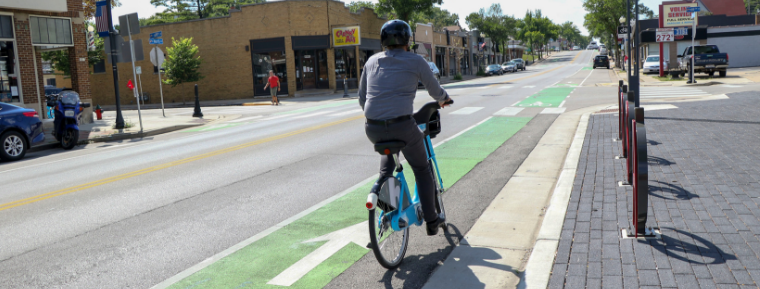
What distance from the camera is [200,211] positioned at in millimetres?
6633

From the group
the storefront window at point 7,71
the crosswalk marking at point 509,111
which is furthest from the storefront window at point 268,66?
the crosswalk marking at point 509,111

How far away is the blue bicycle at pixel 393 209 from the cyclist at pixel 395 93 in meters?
0.09

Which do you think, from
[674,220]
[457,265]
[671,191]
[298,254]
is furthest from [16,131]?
[674,220]

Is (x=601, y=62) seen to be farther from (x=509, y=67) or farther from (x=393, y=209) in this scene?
(x=393, y=209)

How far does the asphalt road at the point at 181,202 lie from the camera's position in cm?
472

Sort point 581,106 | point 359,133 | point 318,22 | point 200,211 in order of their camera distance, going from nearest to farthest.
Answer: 1. point 200,211
2. point 359,133
3. point 581,106
4. point 318,22

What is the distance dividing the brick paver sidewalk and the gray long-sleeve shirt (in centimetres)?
164

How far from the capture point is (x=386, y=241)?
4402 mm

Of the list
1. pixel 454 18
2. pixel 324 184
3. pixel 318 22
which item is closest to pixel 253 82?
pixel 318 22

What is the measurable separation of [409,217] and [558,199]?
2.35 meters

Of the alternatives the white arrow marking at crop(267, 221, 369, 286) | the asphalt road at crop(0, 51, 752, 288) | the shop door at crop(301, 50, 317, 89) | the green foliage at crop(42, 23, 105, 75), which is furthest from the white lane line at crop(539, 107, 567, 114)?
the green foliage at crop(42, 23, 105, 75)

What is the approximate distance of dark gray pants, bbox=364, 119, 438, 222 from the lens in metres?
4.25

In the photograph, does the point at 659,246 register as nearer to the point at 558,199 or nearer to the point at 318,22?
the point at 558,199

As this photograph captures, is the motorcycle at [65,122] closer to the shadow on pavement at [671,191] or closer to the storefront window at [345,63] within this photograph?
the shadow on pavement at [671,191]
